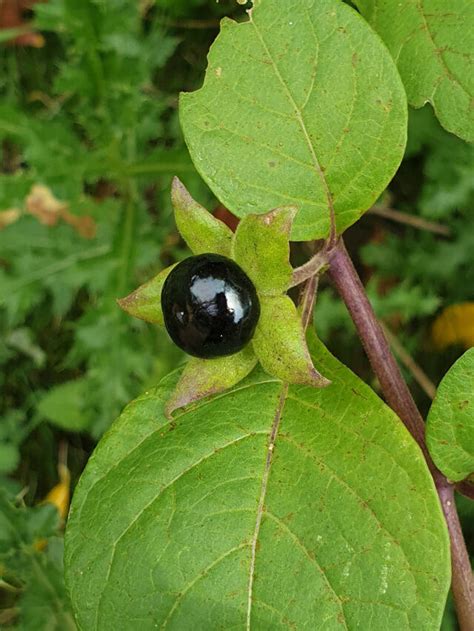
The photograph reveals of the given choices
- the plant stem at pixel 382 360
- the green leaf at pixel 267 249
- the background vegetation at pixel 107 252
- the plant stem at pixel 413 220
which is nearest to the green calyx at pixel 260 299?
the green leaf at pixel 267 249

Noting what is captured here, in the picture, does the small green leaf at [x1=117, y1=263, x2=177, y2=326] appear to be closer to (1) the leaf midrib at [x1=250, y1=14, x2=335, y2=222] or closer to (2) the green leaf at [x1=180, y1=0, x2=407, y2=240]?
(2) the green leaf at [x1=180, y1=0, x2=407, y2=240]

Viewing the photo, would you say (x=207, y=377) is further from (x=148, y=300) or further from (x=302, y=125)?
(x=302, y=125)

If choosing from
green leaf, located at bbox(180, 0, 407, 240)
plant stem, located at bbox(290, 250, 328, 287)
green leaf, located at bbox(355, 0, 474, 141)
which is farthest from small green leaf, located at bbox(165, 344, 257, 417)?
green leaf, located at bbox(355, 0, 474, 141)

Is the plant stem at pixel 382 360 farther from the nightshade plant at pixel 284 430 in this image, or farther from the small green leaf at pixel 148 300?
the small green leaf at pixel 148 300

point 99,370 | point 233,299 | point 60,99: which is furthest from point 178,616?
point 60,99

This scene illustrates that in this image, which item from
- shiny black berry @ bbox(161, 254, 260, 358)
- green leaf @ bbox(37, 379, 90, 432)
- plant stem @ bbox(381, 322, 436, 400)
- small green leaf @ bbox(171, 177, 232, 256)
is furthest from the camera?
green leaf @ bbox(37, 379, 90, 432)

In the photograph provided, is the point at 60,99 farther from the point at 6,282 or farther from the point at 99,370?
the point at 99,370

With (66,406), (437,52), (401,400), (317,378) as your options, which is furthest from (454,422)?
(66,406)

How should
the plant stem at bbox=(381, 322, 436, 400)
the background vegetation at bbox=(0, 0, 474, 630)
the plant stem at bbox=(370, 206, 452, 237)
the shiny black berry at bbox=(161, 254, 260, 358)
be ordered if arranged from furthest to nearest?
the plant stem at bbox=(370, 206, 452, 237)
the plant stem at bbox=(381, 322, 436, 400)
the background vegetation at bbox=(0, 0, 474, 630)
the shiny black berry at bbox=(161, 254, 260, 358)
